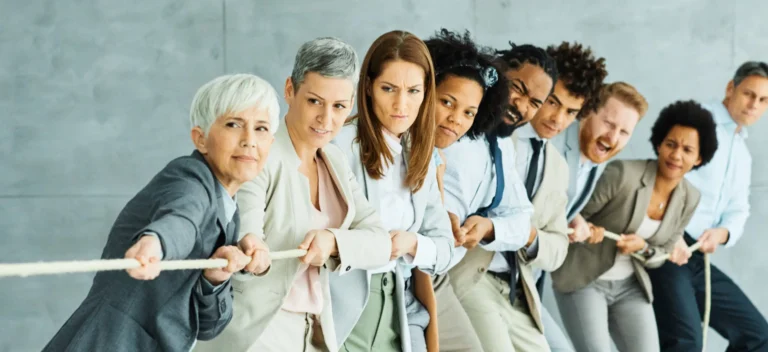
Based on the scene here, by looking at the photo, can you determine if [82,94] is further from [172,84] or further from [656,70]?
[656,70]

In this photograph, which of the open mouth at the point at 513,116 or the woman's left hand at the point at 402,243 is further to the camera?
the open mouth at the point at 513,116

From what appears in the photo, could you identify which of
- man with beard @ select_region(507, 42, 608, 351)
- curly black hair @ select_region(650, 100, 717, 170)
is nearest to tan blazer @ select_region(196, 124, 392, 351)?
man with beard @ select_region(507, 42, 608, 351)

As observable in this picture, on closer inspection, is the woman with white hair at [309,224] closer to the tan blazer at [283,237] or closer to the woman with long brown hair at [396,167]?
the tan blazer at [283,237]

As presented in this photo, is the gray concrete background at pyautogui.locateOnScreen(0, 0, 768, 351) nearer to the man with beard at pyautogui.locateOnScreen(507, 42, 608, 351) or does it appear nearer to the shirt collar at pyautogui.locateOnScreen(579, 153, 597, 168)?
the shirt collar at pyautogui.locateOnScreen(579, 153, 597, 168)

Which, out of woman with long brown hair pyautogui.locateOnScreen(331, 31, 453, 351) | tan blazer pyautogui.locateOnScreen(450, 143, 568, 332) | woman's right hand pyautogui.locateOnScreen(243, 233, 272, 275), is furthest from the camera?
tan blazer pyautogui.locateOnScreen(450, 143, 568, 332)

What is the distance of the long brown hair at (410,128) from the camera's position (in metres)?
2.81

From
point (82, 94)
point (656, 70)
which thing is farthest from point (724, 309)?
point (82, 94)

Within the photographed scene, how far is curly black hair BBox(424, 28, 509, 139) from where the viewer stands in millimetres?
3154

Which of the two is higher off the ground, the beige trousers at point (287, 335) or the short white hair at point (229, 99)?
the short white hair at point (229, 99)

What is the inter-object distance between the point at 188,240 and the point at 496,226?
5.16 feet

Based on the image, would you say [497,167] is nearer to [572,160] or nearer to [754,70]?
[572,160]

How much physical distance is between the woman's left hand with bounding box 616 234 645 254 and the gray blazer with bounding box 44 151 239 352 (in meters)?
2.48

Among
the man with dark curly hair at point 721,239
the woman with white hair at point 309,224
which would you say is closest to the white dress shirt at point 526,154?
the man with dark curly hair at point 721,239

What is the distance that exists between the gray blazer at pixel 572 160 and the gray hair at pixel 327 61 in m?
1.75
